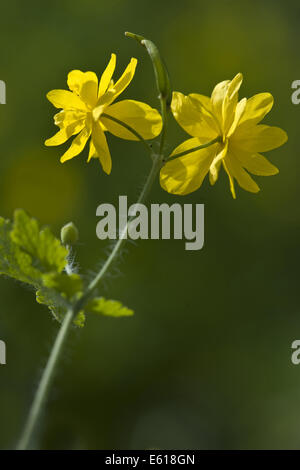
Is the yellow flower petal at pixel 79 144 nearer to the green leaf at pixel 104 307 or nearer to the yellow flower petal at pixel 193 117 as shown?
the yellow flower petal at pixel 193 117

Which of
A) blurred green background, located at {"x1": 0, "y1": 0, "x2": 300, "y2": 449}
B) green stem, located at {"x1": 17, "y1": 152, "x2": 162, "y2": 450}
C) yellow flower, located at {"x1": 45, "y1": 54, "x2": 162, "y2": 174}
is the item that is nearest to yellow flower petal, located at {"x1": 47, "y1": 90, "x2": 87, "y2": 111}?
yellow flower, located at {"x1": 45, "y1": 54, "x2": 162, "y2": 174}

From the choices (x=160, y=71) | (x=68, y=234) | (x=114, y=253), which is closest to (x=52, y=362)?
(x=114, y=253)

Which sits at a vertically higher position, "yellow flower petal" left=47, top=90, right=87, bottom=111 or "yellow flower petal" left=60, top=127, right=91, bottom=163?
"yellow flower petal" left=47, top=90, right=87, bottom=111

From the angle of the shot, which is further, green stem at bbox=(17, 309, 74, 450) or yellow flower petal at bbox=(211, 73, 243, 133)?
yellow flower petal at bbox=(211, 73, 243, 133)

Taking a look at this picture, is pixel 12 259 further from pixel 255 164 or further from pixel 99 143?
pixel 255 164

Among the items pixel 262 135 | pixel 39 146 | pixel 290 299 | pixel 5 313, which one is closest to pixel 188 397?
pixel 290 299

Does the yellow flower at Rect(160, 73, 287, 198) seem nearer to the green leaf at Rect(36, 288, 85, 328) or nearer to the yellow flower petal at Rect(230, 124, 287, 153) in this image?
the yellow flower petal at Rect(230, 124, 287, 153)
